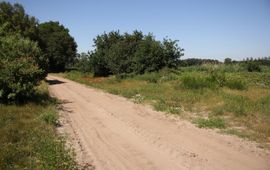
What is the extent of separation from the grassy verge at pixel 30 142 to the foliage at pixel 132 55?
64.2 feet

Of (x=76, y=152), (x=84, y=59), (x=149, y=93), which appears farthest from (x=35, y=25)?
(x=76, y=152)

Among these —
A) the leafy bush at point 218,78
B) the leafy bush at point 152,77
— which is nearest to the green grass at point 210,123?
the leafy bush at point 218,78

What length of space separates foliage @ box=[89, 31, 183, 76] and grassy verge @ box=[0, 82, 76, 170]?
1956 centimetres

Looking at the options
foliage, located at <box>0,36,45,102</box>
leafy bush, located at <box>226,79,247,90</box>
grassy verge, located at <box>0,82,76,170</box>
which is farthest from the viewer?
leafy bush, located at <box>226,79,247,90</box>

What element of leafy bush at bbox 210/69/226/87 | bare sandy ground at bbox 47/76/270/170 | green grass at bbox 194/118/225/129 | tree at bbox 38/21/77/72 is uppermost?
tree at bbox 38/21/77/72

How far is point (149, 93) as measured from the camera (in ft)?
70.0

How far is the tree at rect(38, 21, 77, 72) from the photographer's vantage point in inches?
2397

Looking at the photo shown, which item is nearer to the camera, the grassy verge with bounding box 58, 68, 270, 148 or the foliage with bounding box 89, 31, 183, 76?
the grassy verge with bounding box 58, 68, 270, 148

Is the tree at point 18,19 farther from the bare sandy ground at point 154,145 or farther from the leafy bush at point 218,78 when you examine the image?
the bare sandy ground at point 154,145

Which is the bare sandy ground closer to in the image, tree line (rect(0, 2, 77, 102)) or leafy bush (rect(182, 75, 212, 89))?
tree line (rect(0, 2, 77, 102))

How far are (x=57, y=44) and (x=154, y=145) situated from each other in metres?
55.4

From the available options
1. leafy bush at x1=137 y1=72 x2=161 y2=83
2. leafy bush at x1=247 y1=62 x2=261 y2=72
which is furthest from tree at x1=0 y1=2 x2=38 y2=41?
leafy bush at x1=247 y1=62 x2=261 y2=72

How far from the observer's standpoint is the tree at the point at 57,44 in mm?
60875

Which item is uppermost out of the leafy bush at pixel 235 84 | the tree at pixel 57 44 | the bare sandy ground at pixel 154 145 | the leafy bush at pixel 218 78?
the tree at pixel 57 44
